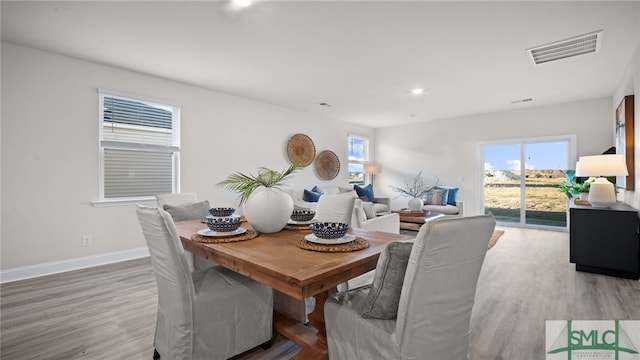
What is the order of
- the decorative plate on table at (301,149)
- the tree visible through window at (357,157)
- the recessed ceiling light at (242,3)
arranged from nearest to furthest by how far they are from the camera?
the recessed ceiling light at (242,3), the decorative plate on table at (301,149), the tree visible through window at (357,157)

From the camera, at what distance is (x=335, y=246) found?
151 cm

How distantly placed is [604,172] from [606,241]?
73 centimetres

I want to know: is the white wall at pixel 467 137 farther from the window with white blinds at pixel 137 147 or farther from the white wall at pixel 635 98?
the window with white blinds at pixel 137 147

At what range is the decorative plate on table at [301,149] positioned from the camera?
587 cm

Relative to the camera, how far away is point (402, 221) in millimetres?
4871

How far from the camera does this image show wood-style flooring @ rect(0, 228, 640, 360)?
6.05ft

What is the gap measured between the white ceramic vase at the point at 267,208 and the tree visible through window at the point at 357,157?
562cm

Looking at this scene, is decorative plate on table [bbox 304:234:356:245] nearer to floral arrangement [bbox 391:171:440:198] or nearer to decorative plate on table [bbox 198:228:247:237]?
decorative plate on table [bbox 198:228:247:237]

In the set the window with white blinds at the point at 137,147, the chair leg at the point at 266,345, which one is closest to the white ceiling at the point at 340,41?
the window with white blinds at the point at 137,147

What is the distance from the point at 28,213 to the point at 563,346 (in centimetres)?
480

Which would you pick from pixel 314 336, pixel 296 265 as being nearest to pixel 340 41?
pixel 296 265

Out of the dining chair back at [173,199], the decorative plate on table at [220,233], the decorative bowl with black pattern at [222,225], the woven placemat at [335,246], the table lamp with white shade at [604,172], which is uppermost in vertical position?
the table lamp with white shade at [604,172]

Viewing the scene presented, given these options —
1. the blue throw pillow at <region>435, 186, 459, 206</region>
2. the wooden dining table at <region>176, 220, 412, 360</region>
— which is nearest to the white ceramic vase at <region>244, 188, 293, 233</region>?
the wooden dining table at <region>176, 220, 412, 360</region>

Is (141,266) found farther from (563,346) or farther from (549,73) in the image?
(549,73)
